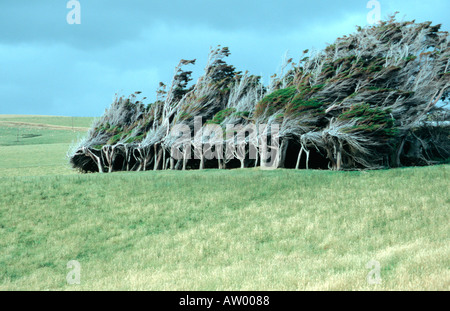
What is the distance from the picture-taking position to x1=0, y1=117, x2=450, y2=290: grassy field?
1307 cm

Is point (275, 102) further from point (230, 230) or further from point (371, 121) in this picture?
point (230, 230)

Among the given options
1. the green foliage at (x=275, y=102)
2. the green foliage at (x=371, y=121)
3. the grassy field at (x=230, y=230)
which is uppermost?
the green foliage at (x=275, y=102)

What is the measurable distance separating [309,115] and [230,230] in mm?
16877

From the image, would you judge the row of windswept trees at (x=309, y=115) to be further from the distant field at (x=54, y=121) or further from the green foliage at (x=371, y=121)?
the distant field at (x=54, y=121)

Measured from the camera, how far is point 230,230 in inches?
791

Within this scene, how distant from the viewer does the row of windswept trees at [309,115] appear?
33812 mm

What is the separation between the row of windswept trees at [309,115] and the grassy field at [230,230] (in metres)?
3.59

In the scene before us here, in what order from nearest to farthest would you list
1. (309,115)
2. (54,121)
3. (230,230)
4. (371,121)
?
(230,230), (371,121), (309,115), (54,121)

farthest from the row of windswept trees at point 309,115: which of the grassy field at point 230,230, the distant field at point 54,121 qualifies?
the distant field at point 54,121

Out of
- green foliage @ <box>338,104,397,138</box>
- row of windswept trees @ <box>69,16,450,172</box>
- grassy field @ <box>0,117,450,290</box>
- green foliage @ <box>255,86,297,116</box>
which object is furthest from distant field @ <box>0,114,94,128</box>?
green foliage @ <box>338,104,397,138</box>

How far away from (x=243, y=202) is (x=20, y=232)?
1116 cm

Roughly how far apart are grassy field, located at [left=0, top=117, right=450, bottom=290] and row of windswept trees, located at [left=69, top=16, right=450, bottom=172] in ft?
11.8

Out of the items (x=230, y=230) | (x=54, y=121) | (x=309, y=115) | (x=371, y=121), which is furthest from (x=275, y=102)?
(x=54, y=121)
